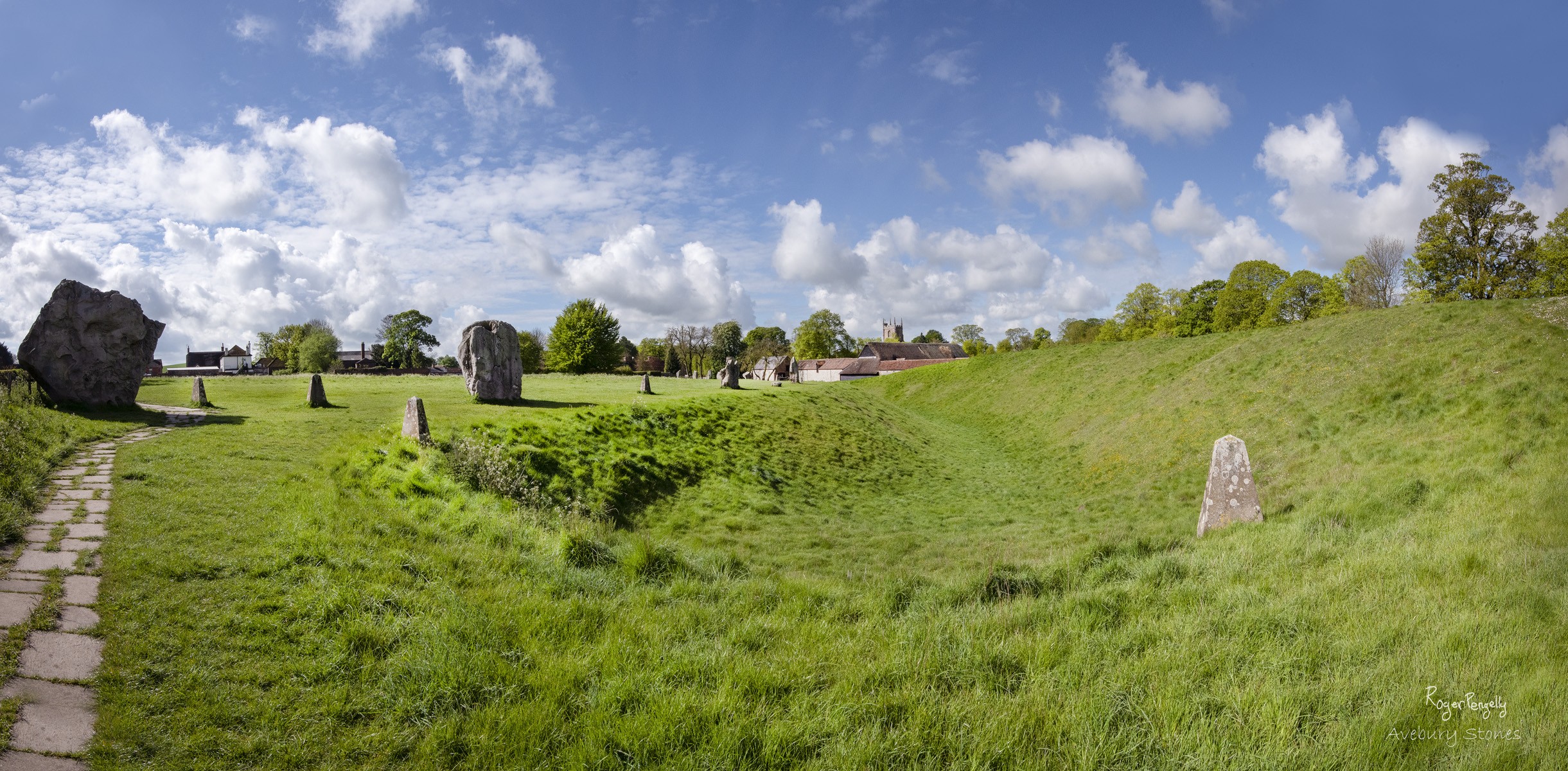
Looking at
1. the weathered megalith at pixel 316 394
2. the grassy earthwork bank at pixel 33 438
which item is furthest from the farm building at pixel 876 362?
the grassy earthwork bank at pixel 33 438

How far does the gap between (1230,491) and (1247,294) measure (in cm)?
5664

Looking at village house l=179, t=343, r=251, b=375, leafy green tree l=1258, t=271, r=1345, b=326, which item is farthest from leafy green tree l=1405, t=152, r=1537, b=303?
village house l=179, t=343, r=251, b=375

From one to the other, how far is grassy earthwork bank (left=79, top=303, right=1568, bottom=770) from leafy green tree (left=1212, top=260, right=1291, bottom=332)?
45.9 metres

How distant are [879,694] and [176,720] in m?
4.45

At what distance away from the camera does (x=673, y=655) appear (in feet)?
14.9

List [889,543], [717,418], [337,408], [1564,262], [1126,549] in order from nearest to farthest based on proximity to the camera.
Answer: [1126,549]
[889,543]
[337,408]
[717,418]
[1564,262]

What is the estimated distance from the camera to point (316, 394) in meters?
19.6

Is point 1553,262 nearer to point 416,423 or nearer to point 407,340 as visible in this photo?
point 416,423

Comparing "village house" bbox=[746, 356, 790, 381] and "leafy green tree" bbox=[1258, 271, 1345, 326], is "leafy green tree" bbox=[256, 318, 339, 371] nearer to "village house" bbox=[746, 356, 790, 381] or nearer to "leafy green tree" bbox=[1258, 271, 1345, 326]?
"village house" bbox=[746, 356, 790, 381]

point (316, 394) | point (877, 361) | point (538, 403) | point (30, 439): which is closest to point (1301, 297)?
point (877, 361)

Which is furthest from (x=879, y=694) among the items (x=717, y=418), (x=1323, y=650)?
(x=717, y=418)

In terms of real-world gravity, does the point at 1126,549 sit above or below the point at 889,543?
above

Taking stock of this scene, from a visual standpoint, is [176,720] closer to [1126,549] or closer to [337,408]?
[1126,549]

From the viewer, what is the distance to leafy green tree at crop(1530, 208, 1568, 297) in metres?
29.7
